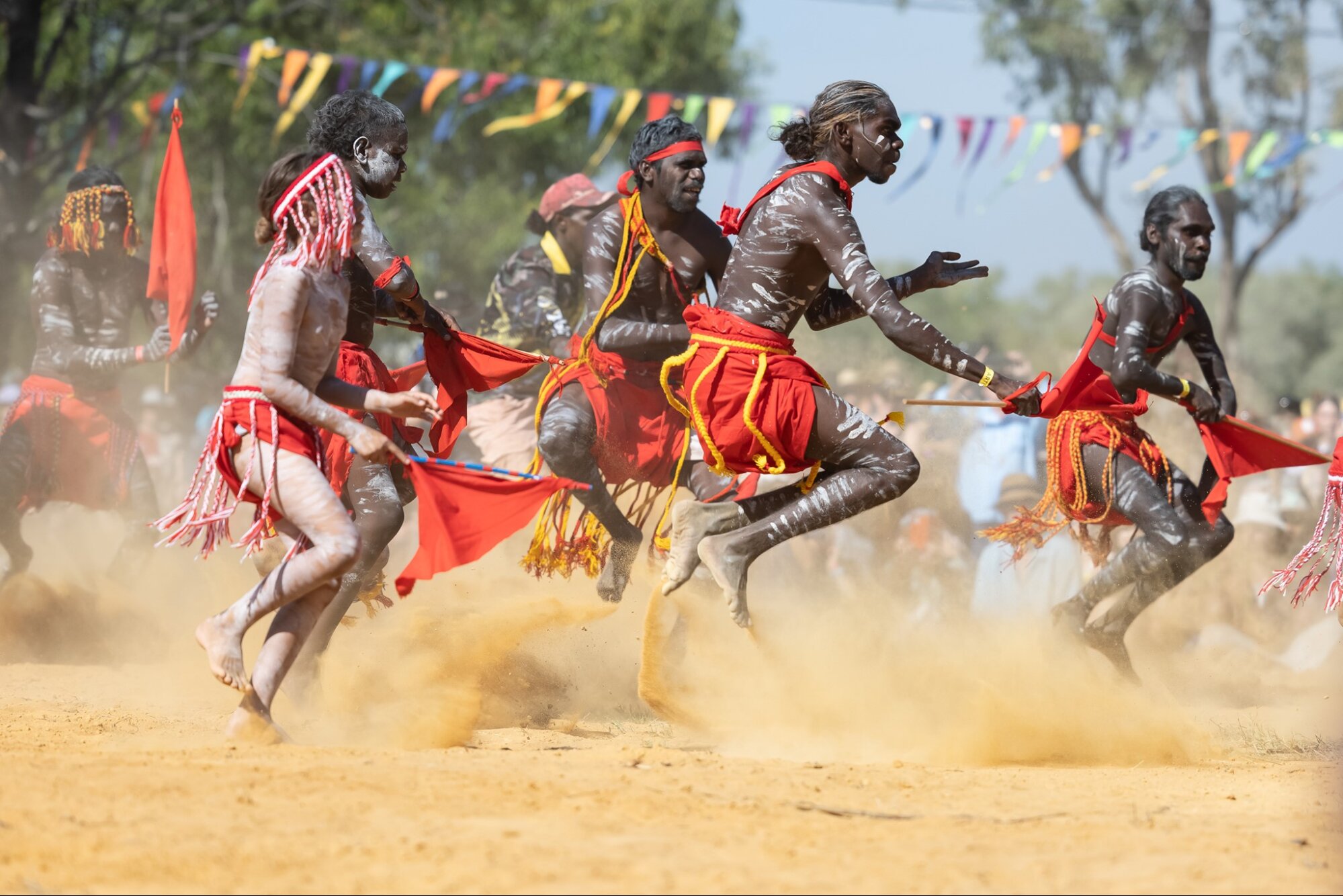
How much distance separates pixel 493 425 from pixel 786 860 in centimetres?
572

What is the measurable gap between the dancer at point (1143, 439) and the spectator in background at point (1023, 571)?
4.78 ft

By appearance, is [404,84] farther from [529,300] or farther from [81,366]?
[81,366]

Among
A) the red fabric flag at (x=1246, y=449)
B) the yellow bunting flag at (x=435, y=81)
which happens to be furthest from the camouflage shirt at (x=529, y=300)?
the yellow bunting flag at (x=435, y=81)

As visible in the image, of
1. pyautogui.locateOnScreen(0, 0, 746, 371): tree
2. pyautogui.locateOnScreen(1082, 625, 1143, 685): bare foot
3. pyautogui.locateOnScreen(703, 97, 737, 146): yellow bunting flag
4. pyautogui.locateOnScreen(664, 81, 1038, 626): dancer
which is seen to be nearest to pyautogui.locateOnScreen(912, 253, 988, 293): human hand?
pyautogui.locateOnScreen(664, 81, 1038, 626): dancer

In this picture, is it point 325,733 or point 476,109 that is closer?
point 325,733

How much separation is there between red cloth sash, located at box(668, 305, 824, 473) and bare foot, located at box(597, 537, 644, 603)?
1285 mm

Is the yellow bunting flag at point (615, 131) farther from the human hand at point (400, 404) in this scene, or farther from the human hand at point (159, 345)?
the human hand at point (400, 404)

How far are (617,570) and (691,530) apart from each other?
122cm

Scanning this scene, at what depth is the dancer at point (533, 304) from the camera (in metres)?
7.71

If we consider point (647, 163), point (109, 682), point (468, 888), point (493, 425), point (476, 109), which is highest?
point (476, 109)

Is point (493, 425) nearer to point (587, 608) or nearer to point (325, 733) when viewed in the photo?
point (587, 608)

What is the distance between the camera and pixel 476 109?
20.2 meters

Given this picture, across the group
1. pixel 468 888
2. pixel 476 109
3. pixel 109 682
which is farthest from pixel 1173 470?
pixel 476 109

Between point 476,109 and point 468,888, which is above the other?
point 476,109
